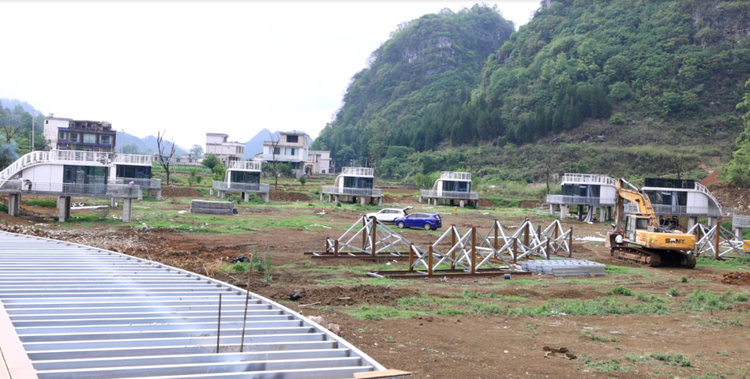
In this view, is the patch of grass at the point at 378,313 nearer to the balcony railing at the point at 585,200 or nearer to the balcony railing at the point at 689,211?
the balcony railing at the point at 689,211

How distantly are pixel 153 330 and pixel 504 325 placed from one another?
8238mm

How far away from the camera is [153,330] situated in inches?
305

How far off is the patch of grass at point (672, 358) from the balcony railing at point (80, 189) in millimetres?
30844

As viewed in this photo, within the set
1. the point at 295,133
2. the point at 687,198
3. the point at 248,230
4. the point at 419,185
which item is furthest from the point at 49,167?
the point at 295,133

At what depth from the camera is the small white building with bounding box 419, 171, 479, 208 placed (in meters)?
70.4

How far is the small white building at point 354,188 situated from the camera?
215 ft

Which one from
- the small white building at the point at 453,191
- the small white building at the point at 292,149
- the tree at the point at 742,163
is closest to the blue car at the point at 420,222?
the tree at the point at 742,163

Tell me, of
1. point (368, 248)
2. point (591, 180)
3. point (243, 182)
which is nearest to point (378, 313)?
point (368, 248)

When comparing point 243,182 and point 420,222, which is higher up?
point 243,182

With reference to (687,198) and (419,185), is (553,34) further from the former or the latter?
(687,198)

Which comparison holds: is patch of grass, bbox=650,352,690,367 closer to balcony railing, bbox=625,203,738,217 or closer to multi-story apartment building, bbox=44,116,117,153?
balcony railing, bbox=625,203,738,217

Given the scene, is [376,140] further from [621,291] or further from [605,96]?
[621,291]

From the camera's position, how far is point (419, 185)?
9244 centimetres

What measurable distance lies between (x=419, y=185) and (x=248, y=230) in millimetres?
60408
